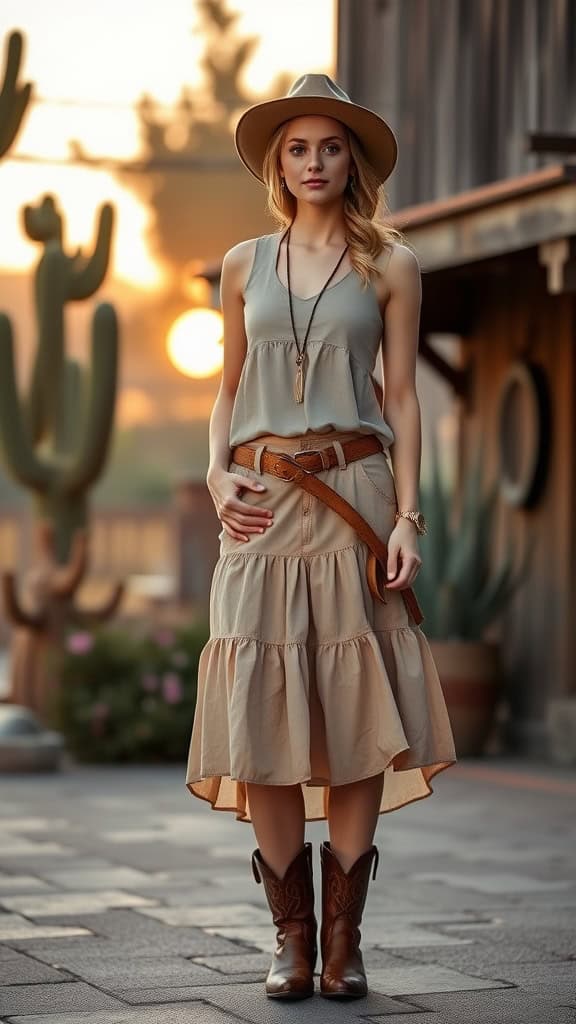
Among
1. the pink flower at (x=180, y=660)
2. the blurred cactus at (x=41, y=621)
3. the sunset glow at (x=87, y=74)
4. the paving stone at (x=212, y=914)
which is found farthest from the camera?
the sunset glow at (x=87, y=74)

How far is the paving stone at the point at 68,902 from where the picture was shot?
518 centimetres

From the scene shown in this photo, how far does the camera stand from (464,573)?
10320mm

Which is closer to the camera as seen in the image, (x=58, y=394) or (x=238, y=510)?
(x=238, y=510)

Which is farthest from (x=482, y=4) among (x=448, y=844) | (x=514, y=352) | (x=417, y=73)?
(x=448, y=844)

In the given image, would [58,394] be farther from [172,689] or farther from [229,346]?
[229,346]

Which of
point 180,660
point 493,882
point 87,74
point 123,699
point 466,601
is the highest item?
point 87,74

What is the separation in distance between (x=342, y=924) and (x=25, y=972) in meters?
0.74

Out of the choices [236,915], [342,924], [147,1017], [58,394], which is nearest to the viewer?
[147,1017]

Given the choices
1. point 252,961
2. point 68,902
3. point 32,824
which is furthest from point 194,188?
point 252,961

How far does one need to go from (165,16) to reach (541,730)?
22.0m

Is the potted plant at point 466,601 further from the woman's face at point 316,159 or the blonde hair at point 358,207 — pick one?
the woman's face at point 316,159

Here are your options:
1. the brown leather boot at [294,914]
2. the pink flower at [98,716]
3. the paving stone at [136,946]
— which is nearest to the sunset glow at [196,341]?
the pink flower at [98,716]

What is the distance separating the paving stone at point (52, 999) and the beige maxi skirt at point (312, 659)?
469 mm

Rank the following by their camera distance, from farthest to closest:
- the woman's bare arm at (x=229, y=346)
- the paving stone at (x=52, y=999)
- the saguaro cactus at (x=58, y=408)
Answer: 1. the saguaro cactus at (x=58, y=408)
2. the woman's bare arm at (x=229, y=346)
3. the paving stone at (x=52, y=999)
